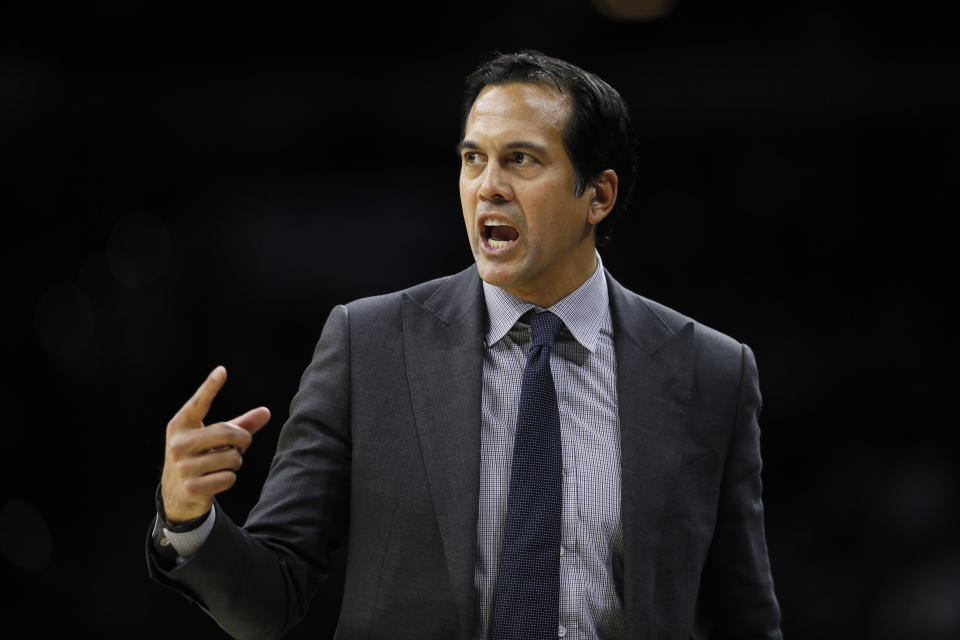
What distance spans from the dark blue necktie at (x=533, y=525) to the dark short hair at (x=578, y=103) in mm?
385

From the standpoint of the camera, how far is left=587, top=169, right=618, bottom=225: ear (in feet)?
6.49

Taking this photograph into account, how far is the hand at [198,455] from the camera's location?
1.44 m

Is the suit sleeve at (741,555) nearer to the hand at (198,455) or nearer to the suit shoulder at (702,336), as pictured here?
the suit shoulder at (702,336)

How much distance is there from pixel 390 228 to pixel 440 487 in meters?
3.21

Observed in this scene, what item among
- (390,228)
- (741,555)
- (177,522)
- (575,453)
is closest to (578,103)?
A: (575,453)

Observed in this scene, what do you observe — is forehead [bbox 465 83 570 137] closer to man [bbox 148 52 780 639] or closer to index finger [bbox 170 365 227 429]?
man [bbox 148 52 780 639]

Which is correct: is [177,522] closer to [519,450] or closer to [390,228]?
[519,450]

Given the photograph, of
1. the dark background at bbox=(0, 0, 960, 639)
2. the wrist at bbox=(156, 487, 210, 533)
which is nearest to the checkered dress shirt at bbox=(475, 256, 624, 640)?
the wrist at bbox=(156, 487, 210, 533)

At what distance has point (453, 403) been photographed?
177 centimetres

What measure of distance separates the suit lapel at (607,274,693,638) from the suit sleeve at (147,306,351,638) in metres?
0.47

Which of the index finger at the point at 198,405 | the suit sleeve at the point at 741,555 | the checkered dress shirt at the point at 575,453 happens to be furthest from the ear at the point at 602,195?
the index finger at the point at 198,405

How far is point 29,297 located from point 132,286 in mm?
410

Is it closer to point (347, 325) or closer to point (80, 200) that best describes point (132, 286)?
point (80, 200)

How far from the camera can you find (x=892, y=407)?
4.58 m
